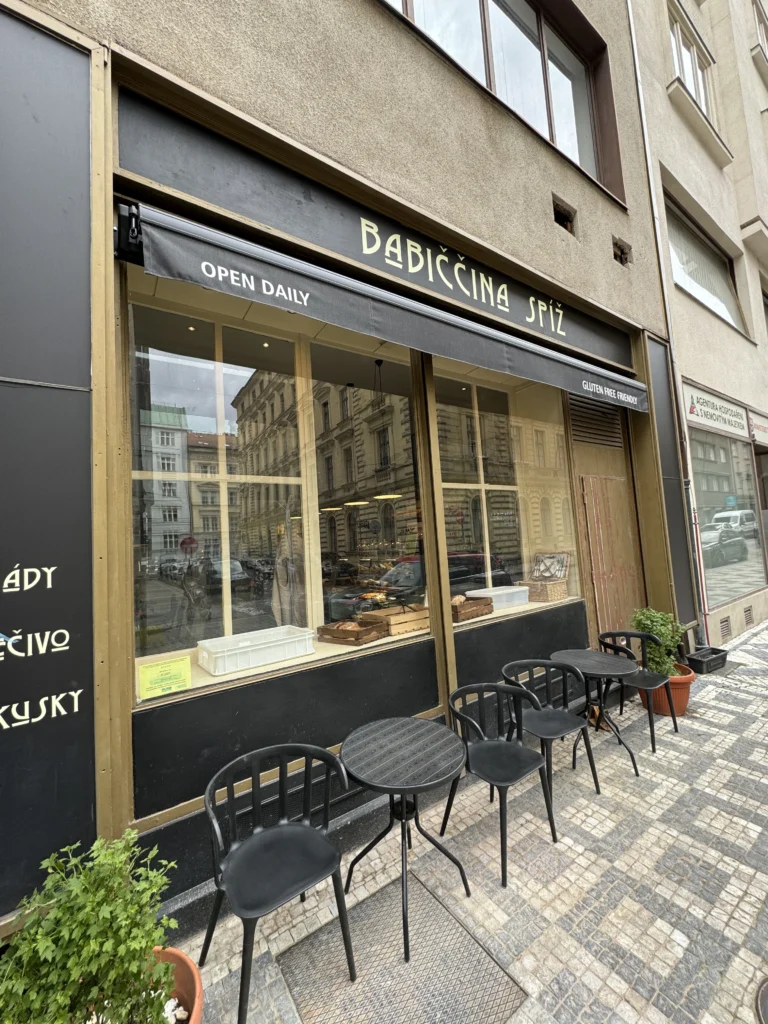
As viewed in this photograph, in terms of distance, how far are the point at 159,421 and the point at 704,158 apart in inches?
406

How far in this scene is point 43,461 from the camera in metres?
1.90

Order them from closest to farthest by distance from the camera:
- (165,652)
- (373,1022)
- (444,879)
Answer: (373,1022), (444,879), (165,652)

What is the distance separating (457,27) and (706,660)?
7.57 metres

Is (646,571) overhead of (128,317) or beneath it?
beneath

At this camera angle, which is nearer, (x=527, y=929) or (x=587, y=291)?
(x=527, y=929)

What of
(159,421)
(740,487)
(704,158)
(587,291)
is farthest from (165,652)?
(704,158)

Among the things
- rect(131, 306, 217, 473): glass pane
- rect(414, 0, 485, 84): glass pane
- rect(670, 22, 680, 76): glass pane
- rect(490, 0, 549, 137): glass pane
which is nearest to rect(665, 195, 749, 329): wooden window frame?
rect(670, 22, 680, 76): glass pane

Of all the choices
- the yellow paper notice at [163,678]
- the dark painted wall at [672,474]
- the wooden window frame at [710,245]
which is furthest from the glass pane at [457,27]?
the yellow paper notice at [163,678]

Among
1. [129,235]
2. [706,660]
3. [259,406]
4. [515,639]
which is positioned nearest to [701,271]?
[706,660]

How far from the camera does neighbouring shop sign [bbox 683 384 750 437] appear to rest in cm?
663

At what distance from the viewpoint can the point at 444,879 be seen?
8.23 feet

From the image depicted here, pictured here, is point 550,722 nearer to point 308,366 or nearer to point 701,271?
point 308,366

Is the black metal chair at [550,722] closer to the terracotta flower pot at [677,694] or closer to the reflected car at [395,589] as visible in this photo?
the reflected car at [395,589]

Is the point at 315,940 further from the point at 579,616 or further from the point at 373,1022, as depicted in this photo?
the point at 579,616
